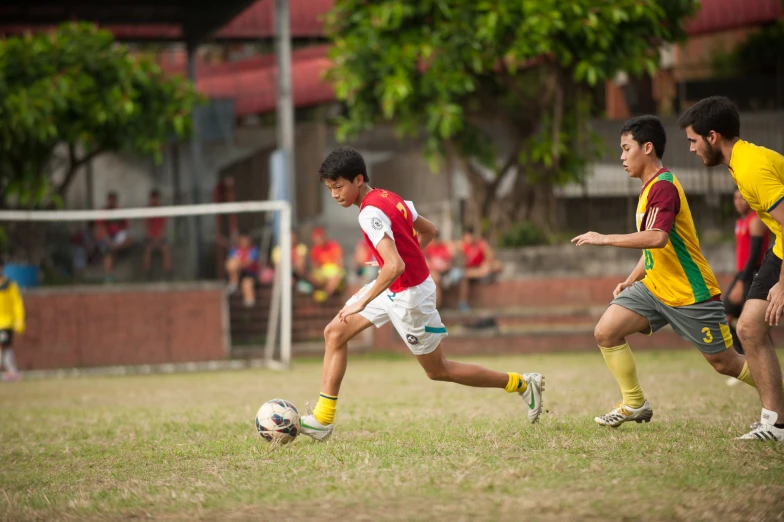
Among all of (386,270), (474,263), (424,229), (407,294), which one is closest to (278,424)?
(407,294)

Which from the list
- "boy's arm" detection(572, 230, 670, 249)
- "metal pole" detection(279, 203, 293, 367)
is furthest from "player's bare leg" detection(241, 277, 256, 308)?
"boy's arm" detection(572, 230, 670, 249)

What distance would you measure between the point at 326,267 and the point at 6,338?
5864 mm

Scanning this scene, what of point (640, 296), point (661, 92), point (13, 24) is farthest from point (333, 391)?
point (661, 92)

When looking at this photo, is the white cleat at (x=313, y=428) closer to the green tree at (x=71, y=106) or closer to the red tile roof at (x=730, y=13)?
the green tree at (x=71, y=106)

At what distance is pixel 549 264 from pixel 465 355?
3287 millimetres

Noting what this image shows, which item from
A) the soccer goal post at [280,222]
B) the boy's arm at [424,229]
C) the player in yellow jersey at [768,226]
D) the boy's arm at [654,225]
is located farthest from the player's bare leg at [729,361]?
the soccer goal post at [280,222]

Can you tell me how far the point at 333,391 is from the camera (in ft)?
22.1

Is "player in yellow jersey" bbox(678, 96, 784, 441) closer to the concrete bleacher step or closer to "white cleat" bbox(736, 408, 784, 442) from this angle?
"white cleat" bbox(736, 408, 784, 442)

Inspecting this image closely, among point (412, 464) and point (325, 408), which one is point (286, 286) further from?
point (412, 464)

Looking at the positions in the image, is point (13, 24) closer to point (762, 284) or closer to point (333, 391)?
point (333, 391)

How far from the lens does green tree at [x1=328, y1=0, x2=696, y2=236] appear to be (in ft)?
59.2

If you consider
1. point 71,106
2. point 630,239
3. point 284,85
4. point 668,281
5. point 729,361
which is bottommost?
point 729,361

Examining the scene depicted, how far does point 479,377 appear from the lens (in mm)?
6879

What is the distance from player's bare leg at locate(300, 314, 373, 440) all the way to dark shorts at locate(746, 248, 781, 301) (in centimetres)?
245
